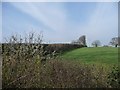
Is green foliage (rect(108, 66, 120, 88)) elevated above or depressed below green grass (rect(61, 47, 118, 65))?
below

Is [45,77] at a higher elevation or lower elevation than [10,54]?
lower

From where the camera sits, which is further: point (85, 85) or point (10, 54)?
point (10, 54)

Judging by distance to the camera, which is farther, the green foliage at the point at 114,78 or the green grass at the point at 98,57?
the green grass at the point at 98,57

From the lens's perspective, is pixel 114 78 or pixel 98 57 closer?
pixel 114 78

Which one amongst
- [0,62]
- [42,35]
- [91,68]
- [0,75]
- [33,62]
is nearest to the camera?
[0,75]

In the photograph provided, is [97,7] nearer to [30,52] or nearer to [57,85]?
[30,52]

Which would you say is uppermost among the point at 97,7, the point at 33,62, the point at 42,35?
the point at 97,7

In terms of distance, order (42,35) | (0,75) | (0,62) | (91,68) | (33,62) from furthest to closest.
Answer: (42,35)
(91,68)
(33,62)
(0,62)
(0,75)

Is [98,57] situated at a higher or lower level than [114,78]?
higher

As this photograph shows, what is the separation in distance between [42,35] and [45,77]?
1.85 meters

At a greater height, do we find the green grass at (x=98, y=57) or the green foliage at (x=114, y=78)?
the green grass at (x=98, y=57)

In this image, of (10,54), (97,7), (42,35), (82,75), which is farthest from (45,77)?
(97,7)

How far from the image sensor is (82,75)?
619 centimetres

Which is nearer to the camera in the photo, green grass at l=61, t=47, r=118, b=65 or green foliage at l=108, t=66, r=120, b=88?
green foliage at l=108, t=66, r=120, b=88
